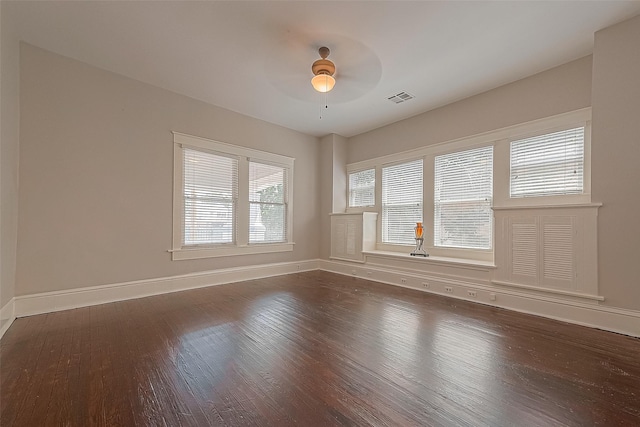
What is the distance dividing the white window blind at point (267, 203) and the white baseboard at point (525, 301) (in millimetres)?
2246

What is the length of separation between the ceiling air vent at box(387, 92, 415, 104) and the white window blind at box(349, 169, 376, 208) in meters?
1.67

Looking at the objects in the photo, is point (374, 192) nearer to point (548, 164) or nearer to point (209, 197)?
point (548, 164)

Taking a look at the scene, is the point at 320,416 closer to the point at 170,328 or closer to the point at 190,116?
the point at 170,328

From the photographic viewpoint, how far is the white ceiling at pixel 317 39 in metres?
2.49

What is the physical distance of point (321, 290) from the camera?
4.30 metres

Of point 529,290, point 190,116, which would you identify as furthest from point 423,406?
point 190,116

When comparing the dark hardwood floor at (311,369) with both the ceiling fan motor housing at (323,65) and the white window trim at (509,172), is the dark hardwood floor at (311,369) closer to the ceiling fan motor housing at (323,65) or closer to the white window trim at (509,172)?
the white window trim at (509,172)

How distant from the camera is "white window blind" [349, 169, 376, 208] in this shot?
18.9ft

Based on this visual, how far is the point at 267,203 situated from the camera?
539 centimetres

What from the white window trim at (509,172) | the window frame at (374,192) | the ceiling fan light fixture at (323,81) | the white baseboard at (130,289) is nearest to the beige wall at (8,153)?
the white baseboard at (130,289)

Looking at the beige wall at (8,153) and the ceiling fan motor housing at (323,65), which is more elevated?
the ceiling fan motor housing at (323,65)

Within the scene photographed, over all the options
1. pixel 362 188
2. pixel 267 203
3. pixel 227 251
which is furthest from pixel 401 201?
pixel 227 251

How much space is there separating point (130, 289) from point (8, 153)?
6.77ft

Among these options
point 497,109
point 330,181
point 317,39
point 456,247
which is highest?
point 317,39
